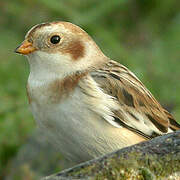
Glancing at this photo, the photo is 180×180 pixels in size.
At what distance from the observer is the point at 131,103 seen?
12.7ft

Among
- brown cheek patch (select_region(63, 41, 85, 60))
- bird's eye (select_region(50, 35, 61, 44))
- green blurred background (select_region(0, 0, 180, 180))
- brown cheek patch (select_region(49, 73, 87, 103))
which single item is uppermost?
bird's eye (select_region(50, 35, 61, 44))

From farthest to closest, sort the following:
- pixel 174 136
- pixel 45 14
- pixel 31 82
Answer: pixel 45 14, pixel 31 82, pixel 174 136

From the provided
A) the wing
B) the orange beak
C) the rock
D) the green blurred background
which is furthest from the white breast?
the green blurred background

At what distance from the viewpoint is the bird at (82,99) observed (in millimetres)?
3516

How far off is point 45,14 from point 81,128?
4755mm

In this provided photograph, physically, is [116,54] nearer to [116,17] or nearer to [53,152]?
[116,17]

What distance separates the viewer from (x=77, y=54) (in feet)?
12.8

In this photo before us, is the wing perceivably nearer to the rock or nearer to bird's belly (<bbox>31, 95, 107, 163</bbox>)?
bird's belly (<bbox>31, 95, 107, 163</bbox>)

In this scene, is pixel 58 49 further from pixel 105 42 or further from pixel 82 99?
pixel 105 42

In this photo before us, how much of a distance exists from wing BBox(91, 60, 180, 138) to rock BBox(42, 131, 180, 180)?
1.14 metres

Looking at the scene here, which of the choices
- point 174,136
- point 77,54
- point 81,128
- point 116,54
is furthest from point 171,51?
point 174,136

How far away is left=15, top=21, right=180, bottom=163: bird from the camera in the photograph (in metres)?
3.52

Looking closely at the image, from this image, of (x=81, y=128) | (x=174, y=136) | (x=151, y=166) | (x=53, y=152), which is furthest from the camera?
(x=53, y=152)

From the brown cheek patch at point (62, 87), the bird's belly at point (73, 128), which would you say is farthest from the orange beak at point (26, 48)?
the bird's belly at point (73, 128)
